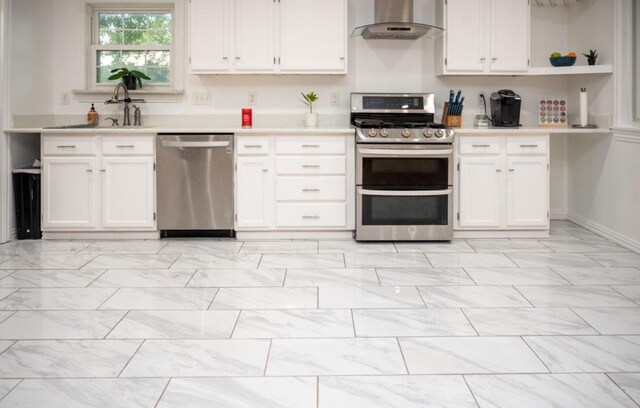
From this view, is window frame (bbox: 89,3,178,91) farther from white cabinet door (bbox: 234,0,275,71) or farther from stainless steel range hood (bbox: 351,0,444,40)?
stainless steel range hood (bbox: 351,0,444,40)

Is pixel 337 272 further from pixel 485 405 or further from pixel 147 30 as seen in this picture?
pixel 147 30

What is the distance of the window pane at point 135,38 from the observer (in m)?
5.69

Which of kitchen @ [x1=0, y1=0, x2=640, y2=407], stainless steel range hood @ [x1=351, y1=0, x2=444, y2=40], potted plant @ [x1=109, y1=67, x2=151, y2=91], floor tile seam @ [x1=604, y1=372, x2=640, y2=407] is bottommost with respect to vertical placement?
floor tile seam @ [x1=604, y1=372, x2=640, y2=407]

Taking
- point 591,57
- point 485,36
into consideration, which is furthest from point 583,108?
point 485,36

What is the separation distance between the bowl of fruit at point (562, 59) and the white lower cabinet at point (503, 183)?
2.16 ft

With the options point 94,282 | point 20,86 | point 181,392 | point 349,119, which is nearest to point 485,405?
point 181,392

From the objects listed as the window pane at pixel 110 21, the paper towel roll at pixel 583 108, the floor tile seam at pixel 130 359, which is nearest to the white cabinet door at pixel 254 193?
the window pane at pixel 110 21

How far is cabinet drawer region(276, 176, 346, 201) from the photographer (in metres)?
5.09

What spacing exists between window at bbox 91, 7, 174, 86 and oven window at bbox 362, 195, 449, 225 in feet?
6.66

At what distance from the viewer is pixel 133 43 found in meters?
5.70

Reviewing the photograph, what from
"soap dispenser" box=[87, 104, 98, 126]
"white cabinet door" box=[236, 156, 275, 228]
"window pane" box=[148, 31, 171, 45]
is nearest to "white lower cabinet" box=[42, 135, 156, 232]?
"soap dispenser" box=[87, 104, 98, 126]

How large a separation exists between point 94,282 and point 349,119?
2582 millimetres

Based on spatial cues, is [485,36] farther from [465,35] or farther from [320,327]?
[320,327]

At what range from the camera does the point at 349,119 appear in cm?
558
